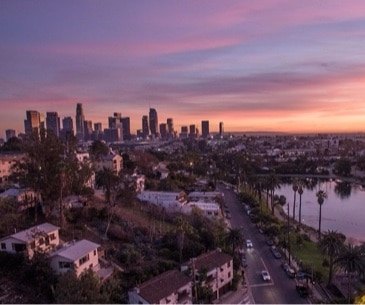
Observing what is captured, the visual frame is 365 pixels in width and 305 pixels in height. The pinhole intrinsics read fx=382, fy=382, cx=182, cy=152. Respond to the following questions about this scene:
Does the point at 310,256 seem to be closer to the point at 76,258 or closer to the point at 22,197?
the point at 76,258

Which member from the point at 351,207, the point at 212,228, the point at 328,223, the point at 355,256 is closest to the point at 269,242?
the point at 212,228

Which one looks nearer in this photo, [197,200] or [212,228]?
[212,228]

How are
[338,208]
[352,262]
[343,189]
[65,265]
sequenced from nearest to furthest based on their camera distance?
[65,265], [352,262], [338,208], [343,189]

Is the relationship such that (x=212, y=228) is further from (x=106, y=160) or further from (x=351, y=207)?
(x=351, y=207)

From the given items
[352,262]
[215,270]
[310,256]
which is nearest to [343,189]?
[310,256]

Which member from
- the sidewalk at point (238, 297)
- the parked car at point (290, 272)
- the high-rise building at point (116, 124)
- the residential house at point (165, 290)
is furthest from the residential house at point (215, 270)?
the high-rise building at point (116, 124)

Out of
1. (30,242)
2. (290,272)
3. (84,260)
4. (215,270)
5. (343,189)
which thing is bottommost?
(343,189)

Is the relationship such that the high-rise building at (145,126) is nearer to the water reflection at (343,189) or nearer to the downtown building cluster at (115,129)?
the downtown building cluster at (115,129)
